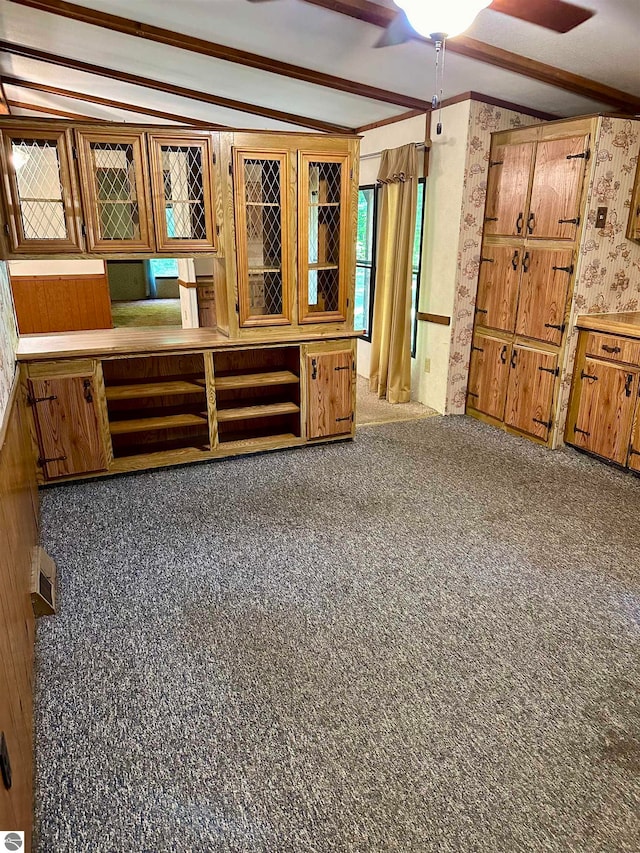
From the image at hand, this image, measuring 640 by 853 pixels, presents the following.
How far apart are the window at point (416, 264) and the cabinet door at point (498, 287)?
601 mm

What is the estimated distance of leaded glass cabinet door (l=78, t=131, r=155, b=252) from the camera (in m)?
3.08

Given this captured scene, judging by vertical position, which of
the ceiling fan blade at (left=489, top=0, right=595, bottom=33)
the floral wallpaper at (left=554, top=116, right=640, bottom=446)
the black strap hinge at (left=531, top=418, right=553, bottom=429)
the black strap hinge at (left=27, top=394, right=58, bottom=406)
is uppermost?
the ceiling fan blade at (left=489, top=0, right=595, bottom=33)

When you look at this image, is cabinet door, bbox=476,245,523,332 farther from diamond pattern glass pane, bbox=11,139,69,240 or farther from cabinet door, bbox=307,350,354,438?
diamond pattern glass pane, bbox=11,139,69,240

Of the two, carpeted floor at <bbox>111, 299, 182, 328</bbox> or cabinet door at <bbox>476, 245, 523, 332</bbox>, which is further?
carpeted floor at <bbox>111, 299, 182, 328</bbox>

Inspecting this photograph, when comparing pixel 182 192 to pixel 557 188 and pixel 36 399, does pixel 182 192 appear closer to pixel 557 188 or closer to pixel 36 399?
pixel 36 399

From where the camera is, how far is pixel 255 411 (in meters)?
3.90

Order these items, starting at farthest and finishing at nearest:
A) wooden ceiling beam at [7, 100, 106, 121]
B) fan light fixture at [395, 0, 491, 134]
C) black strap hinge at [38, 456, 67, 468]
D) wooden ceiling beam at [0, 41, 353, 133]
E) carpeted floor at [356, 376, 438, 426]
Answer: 1. wooden ceiling beam at [7, 100, 106, 121]
2. carpeted floor at [356, 376, 438, 426]
3. wooden ceiling beam at [0, 41, 353, 133]
4. black strap hinge at [38, 456, 67, 468]
5. fan light fixture at [395, 0, 491, 134]

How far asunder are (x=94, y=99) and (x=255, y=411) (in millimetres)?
3964

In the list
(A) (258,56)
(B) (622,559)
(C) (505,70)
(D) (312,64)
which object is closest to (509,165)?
(C) (505,70)

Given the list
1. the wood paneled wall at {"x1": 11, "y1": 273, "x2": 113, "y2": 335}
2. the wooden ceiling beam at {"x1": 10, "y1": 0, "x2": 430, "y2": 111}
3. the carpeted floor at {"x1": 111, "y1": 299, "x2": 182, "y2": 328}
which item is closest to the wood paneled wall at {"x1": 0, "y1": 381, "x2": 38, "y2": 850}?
the wooden ceiling beam at {"x1": 10, "y1": 0, "x2": 430, "y2": 111}

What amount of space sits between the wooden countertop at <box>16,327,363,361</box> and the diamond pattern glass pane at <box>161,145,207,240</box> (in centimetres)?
62

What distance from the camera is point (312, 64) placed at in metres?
3.83

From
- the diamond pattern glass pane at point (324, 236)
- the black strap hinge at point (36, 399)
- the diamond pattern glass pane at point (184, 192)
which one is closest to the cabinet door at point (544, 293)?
the diamond pattern glass pane at point (324, 236)

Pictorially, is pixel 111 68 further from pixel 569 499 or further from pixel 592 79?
pixel 569 499
